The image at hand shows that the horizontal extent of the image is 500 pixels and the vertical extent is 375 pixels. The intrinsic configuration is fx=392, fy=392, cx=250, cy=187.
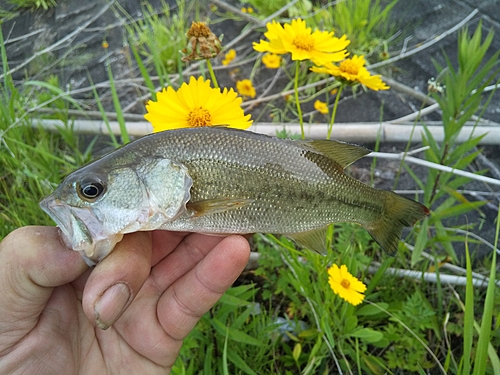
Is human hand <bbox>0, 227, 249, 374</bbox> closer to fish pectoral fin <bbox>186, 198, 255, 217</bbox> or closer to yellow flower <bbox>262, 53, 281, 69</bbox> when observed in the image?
fish pectoral fin <bbox>186, 198, 255, 217</bbox>

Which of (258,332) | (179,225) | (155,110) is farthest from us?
(258,332)

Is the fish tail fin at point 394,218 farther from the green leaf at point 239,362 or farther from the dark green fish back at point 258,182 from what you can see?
the green leaf at point 239,362

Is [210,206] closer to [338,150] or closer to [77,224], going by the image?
[77,224]

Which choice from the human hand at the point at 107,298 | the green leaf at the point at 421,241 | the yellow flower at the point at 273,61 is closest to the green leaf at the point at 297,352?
the human hand at the point at 107,298

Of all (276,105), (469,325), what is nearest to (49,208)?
(469,325)

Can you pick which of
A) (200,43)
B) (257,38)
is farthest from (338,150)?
(257,38)

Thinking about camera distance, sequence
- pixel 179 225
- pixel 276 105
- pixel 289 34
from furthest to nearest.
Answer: pixel 276 105 → pixel 289 34 → pixel 179 225

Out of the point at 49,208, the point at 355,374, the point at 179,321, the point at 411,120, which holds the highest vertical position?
the point at 49,208

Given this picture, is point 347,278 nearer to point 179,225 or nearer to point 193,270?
point 193,270
